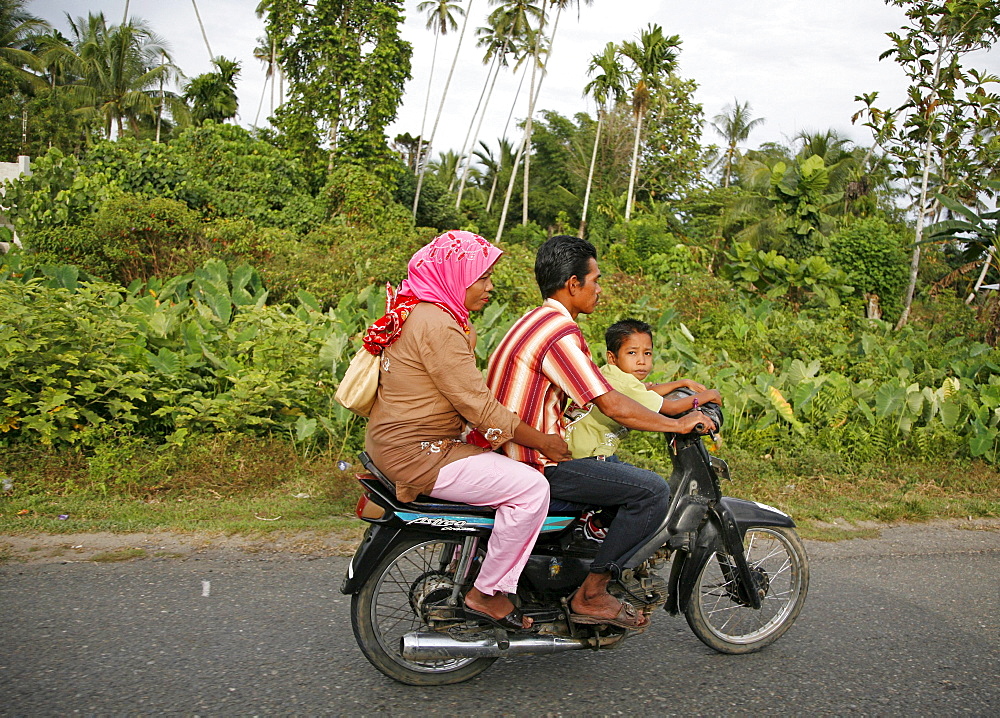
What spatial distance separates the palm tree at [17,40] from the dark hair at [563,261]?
139 ft

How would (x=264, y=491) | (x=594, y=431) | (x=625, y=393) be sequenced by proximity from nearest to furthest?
(x=594, y=431), (x=625, y=393), (x=264, y=491)

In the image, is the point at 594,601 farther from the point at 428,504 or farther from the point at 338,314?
the point at 338,314

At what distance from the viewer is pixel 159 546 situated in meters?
4.86

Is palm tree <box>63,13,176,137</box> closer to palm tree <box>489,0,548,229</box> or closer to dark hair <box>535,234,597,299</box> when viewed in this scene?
palm tree <box>489,0,548,229</box>

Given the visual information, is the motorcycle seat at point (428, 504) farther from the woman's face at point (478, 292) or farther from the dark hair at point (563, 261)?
the dark hair at point (563, 261)

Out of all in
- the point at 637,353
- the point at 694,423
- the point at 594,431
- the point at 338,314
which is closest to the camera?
the point at 694,423

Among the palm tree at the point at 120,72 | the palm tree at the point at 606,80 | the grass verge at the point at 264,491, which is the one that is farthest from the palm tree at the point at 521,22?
the grass verge at the point at 264,491

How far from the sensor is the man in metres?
3.22

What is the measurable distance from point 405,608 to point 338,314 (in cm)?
602

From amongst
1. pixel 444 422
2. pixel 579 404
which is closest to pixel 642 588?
pixel 579 404

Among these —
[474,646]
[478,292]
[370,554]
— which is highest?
[478,292]

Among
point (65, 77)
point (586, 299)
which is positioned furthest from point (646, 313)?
point (65, 77)

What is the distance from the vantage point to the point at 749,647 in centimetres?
378

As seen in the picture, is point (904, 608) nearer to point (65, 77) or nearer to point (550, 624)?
point (550, 624)
